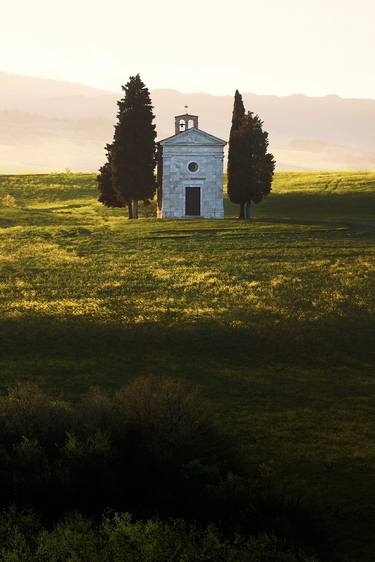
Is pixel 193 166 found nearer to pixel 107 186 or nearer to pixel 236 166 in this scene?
pixel 236 166

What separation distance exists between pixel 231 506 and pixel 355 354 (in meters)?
16.6

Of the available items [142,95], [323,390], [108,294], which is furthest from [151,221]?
[323,390]

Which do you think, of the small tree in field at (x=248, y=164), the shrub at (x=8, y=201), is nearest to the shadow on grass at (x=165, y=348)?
the small tree in field at (x=248, y=164)

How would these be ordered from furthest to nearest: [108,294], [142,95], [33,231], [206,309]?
[142,95], [33,231], [108,294], [206,309]

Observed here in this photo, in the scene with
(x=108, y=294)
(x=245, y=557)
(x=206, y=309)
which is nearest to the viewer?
(x=245, y=557)

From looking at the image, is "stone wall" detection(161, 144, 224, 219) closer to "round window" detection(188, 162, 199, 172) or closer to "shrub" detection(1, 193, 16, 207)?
"round window" detection(188, 162, 199, 172)

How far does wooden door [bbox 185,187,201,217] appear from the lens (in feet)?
256

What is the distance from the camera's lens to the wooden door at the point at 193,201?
77.9 m

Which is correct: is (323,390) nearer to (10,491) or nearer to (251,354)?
(251,354)

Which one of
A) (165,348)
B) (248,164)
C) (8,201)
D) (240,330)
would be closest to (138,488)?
(165,348)

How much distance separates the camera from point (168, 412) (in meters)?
16.9

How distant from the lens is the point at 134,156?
76188mm

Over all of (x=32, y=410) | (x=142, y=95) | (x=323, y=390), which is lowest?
(x=323, y=390)

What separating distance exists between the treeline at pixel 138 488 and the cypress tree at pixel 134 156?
58987mm
